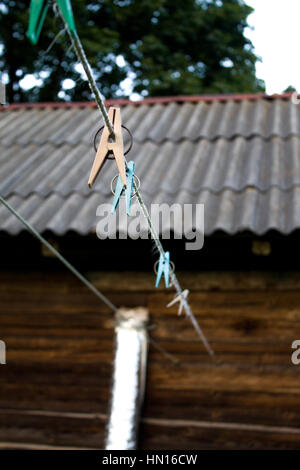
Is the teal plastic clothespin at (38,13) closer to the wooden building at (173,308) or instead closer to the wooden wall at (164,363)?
the wooden building at (173,308)

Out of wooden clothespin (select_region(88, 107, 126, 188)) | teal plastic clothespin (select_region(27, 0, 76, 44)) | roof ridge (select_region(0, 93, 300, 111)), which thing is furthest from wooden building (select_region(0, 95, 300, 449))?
teal plastic clothespin (select_region(27, 0, 76, 44))

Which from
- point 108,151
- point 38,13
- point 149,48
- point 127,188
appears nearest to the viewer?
point 38,13

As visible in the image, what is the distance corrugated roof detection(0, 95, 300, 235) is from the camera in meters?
3.35

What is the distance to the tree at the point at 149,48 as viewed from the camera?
11.6m

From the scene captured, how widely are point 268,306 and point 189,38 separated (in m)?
10.7

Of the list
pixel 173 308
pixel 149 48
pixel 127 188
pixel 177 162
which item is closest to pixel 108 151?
pixel 127 188

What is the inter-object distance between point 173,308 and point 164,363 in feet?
1.27

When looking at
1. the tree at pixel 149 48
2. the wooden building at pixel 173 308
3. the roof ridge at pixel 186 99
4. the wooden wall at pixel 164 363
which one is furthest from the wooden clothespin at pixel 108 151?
the tree at pixel 149 48

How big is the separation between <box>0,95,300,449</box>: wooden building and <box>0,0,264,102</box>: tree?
8.00 metres

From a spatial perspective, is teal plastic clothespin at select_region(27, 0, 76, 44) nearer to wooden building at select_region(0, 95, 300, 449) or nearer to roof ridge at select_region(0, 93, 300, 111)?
wooden building at select_region(0, 95, 300, 449)

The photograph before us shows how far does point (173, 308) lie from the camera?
3.74m

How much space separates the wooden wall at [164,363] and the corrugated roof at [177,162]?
21.8 inches

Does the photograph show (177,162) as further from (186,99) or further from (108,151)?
(108,151)
